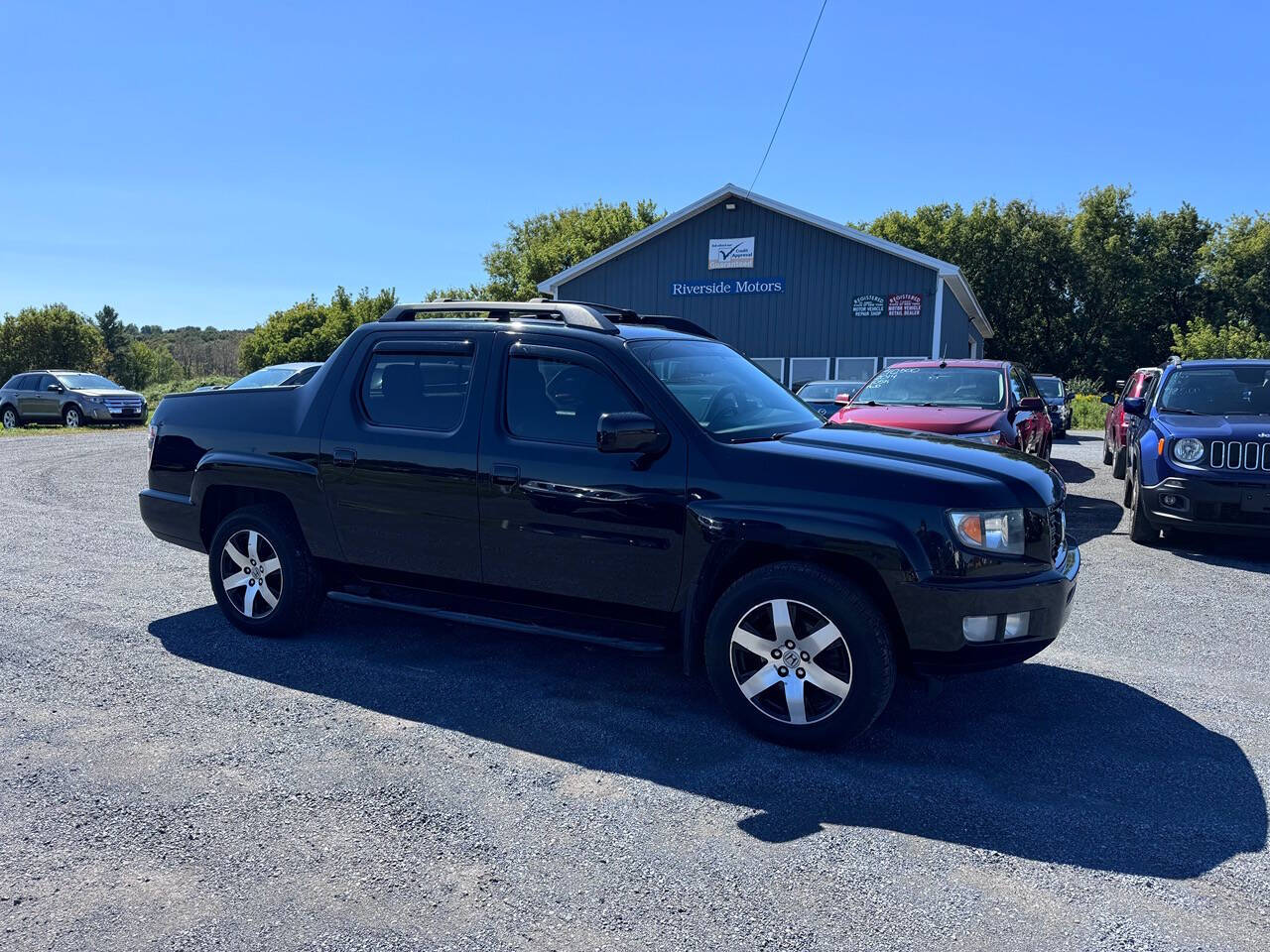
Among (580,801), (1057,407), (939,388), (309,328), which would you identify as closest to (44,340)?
(309,328)

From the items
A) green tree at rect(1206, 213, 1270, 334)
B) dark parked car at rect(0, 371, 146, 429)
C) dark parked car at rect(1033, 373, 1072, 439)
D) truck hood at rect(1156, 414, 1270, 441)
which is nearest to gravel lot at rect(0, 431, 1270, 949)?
truck hood at rect(1156, 414, 1270, 441)

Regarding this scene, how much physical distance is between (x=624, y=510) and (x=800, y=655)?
3.31 ft

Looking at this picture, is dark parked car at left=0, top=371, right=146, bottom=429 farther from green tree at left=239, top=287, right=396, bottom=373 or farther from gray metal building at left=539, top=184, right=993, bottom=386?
green tree at left=239, top=287, right=396, bottom=373

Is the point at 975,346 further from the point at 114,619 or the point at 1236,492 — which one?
the point at 114,619

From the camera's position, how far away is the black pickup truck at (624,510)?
149 inches

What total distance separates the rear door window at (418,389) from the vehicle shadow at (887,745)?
133cm

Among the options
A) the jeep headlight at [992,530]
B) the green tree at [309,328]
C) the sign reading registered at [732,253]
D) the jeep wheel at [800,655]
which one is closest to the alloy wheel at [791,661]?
the jeep wheel at [800,655]

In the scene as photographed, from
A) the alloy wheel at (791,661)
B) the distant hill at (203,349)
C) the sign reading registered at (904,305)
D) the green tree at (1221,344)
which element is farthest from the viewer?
the distant hill at (203,349)

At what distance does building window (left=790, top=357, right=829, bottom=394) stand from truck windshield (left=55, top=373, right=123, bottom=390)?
19.0 m

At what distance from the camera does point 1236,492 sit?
758 centimetres

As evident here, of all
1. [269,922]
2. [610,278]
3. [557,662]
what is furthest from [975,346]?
[269,922]

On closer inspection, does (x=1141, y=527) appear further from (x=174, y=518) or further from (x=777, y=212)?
(x=777, y=212)

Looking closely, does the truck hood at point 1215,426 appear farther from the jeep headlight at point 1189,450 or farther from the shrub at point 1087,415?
the shrub at point 1087,415

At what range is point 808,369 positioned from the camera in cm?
2480
